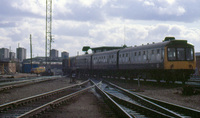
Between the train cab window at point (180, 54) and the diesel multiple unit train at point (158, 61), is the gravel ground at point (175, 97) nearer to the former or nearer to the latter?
the diesel multiple unit train at point (158, 61)

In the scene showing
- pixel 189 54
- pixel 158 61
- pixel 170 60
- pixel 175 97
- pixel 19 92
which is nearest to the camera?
pixel 175 97

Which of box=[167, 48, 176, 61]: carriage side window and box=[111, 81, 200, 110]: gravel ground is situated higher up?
box=[167, 48, 176, 61]: carriage side window

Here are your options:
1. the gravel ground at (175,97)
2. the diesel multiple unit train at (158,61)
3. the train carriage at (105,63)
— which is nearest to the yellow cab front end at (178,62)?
the diesel multiple unit train at (158,61)

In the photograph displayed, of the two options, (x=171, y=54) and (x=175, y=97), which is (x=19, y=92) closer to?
(x=175, y=97)

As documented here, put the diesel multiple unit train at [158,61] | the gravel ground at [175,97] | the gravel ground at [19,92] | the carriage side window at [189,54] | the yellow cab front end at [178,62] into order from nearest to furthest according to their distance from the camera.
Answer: the gravel ground at [175,97], the gravel ground at [19,92], the yellow cab front end at [178,62], the diesel multiple unit train at [158,61], the carriage side window at [189,54]

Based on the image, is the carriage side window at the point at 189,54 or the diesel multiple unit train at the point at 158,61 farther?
the carriage side window at the point at 189,54

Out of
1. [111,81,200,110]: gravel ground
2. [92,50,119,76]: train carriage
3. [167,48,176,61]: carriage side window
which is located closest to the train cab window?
[167,48,176,61]: carriage side window

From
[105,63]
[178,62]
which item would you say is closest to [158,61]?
[178,62]

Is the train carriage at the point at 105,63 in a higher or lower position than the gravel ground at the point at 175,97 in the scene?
higher

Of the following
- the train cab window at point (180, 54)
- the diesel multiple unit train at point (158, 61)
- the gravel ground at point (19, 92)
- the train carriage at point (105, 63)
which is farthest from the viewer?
the train carriage at point (105, 63)

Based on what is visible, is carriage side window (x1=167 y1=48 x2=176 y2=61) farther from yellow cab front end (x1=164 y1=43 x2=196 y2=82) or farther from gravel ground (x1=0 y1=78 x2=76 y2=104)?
gravel ground (x1=0 y1=78 x2=76 y2=104)

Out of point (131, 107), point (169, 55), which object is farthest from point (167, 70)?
point (131, 107)

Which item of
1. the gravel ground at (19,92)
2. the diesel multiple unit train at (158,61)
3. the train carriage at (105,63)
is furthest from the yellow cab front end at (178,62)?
the train carriage at (105,63)

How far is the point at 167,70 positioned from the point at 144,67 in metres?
3.69
